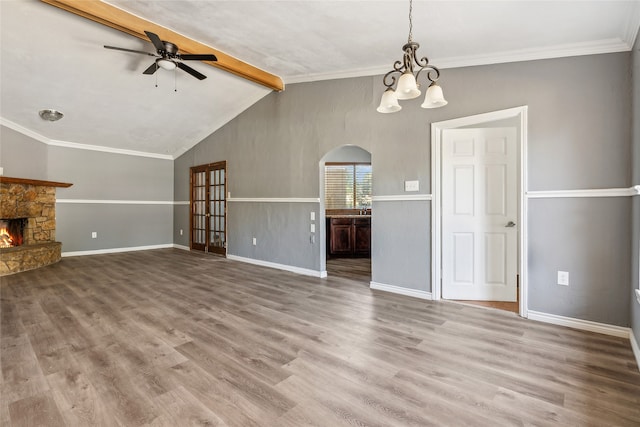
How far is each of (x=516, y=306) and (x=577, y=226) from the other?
1063mm

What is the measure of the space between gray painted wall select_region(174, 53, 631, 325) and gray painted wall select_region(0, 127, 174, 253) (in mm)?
3737

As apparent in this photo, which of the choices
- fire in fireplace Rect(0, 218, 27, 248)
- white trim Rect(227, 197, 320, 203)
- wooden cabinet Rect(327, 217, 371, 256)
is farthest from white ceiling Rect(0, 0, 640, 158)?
wooden cabinet Rect(327, 217, 371, 256)

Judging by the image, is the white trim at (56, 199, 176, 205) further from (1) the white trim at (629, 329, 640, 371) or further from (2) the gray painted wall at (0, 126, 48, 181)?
(1) the white trim at (629, 329, 640, 371)

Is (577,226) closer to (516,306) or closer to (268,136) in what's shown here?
(516,306)

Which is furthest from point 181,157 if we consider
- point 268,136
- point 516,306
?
point 516,306

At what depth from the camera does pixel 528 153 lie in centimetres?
296

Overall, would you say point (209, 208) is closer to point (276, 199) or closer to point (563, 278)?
point (276, 199)

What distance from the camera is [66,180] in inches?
247

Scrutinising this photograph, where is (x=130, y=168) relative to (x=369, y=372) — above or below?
above

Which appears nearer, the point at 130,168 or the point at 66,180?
the point at 66,180

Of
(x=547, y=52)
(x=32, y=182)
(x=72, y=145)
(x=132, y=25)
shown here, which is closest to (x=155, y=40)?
(x=132, y=25)

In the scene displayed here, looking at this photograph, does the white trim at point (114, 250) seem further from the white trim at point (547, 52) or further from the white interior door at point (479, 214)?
the white interior door at point (479, 214)

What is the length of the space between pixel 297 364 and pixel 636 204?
9.31ft

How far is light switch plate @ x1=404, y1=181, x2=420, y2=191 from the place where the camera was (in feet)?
12.1
